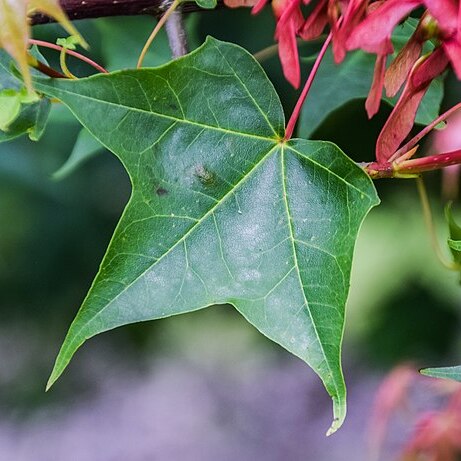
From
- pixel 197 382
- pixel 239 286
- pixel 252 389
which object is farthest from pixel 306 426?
pixel 239 286

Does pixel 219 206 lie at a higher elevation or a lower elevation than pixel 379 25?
lower

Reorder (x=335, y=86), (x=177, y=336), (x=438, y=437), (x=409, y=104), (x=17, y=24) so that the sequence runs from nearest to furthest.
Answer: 1. (x=17, y=24)
2. (x=409, y=104)
3. (x=335, y=86)
4. (x=438, y=437)
5. (x=177, y=336)

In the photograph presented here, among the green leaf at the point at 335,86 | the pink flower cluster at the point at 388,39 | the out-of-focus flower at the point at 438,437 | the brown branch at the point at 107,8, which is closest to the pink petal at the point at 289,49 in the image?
the pink flower cluster at the point at 388,39

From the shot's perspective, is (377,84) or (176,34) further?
(176,34)

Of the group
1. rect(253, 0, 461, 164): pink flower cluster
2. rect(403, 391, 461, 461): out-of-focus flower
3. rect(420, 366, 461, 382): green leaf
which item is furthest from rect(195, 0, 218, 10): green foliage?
rect(403, 391, 461, 461): out-of-focus flower

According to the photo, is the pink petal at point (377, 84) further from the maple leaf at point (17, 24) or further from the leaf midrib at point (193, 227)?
the maple leaf at point (17, 24)

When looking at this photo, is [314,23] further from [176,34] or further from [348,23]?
[176,34]

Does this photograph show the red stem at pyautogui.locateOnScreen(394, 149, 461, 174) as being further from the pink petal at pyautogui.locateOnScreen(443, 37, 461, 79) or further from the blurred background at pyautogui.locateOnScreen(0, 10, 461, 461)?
the blurred background at pyautogui.locateOnScreen(0, 10, 461, 461)

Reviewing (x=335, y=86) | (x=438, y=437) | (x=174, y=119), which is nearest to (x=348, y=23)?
(x=174, y=119)
